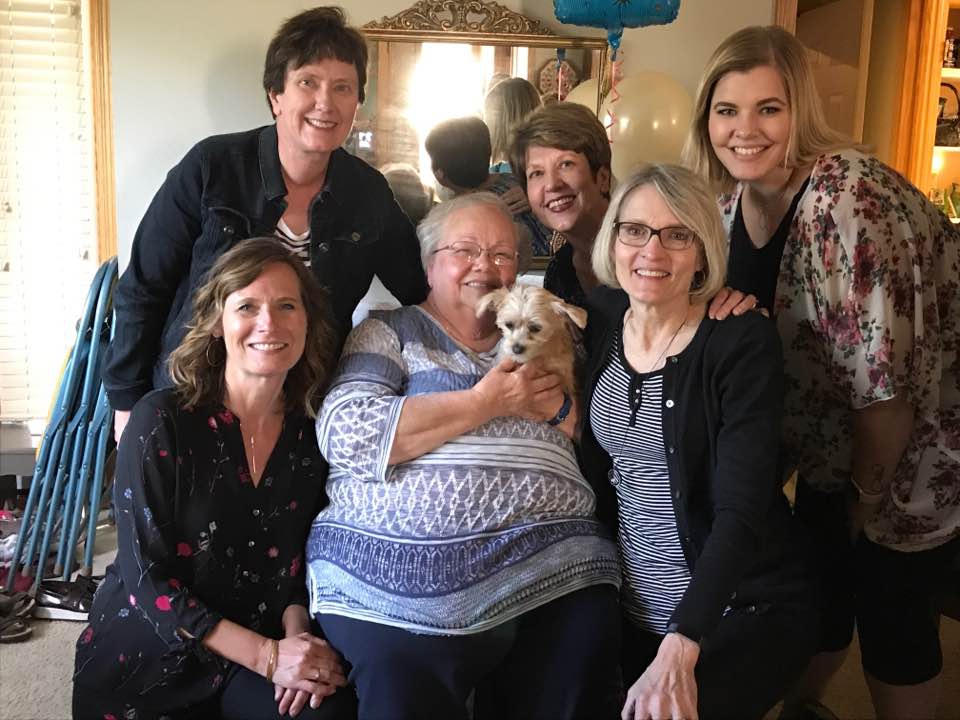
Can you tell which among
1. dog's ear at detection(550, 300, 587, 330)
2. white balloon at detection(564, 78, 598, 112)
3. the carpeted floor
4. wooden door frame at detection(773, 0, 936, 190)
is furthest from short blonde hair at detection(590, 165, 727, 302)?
wooden door frame at detection(773, 0, 936, 190)

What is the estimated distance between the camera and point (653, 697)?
1314 mm

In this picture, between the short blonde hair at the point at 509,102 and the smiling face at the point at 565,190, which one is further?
the short blonde hair at the point at 509,102

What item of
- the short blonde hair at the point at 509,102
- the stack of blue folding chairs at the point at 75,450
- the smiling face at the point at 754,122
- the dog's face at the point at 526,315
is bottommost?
Answer: the stack of blue folding chairs at the point at 75,450

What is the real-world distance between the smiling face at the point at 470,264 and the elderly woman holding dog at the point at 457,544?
130 millimetres

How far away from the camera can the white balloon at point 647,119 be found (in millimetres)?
3021

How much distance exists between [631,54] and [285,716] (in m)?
3.02

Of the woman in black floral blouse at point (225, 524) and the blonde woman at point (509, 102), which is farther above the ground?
the blonde woman at point (509, 102)

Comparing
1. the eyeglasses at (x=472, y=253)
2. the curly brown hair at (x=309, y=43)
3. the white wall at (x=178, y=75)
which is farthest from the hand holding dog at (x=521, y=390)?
the white wall at (x=178, y=75)

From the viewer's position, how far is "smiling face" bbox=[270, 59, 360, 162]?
6.05 ft

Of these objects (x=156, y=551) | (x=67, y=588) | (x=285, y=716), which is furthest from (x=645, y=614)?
(x=67, y=588)

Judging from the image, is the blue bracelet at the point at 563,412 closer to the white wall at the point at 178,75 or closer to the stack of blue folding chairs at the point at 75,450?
the stack of blue folding chairs at the point at 75,450

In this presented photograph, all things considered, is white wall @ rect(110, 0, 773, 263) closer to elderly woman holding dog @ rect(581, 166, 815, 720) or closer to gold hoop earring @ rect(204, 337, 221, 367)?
gold hoop earring @ rect(204, 337, 221, 367)

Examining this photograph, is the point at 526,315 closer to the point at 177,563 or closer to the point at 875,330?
the point at 875,330

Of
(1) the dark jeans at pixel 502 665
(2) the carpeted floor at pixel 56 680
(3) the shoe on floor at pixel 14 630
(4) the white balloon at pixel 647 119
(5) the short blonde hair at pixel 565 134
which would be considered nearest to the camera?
(1) the dark jeans at pixel 502 665
